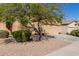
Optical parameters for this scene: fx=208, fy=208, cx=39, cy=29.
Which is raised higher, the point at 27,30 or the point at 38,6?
the point at 38,6

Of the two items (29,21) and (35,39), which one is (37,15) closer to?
(29,21)

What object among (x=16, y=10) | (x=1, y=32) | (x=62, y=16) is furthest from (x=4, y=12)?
(x=1, y=32)

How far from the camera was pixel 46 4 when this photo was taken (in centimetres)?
1528

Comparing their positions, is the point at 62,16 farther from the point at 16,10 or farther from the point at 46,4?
the point at 16,10

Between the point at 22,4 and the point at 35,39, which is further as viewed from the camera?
the point at 35,39

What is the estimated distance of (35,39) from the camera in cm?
1741

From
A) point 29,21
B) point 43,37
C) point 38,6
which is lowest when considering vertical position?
point 43,37

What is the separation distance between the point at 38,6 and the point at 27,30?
2.70 m

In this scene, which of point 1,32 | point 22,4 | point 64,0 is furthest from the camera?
point 1,32

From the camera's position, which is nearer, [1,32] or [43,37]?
[43,37]

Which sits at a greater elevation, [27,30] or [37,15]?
[37,15]

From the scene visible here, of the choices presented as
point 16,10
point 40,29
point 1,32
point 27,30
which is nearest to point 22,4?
point 16,10

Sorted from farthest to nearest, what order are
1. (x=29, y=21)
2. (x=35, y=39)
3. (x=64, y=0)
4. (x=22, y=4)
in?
(x=35, y=39) < (x=29, y=21) < (x=22, y=4) < (x=64, y=0)

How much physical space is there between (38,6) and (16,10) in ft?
5.47
